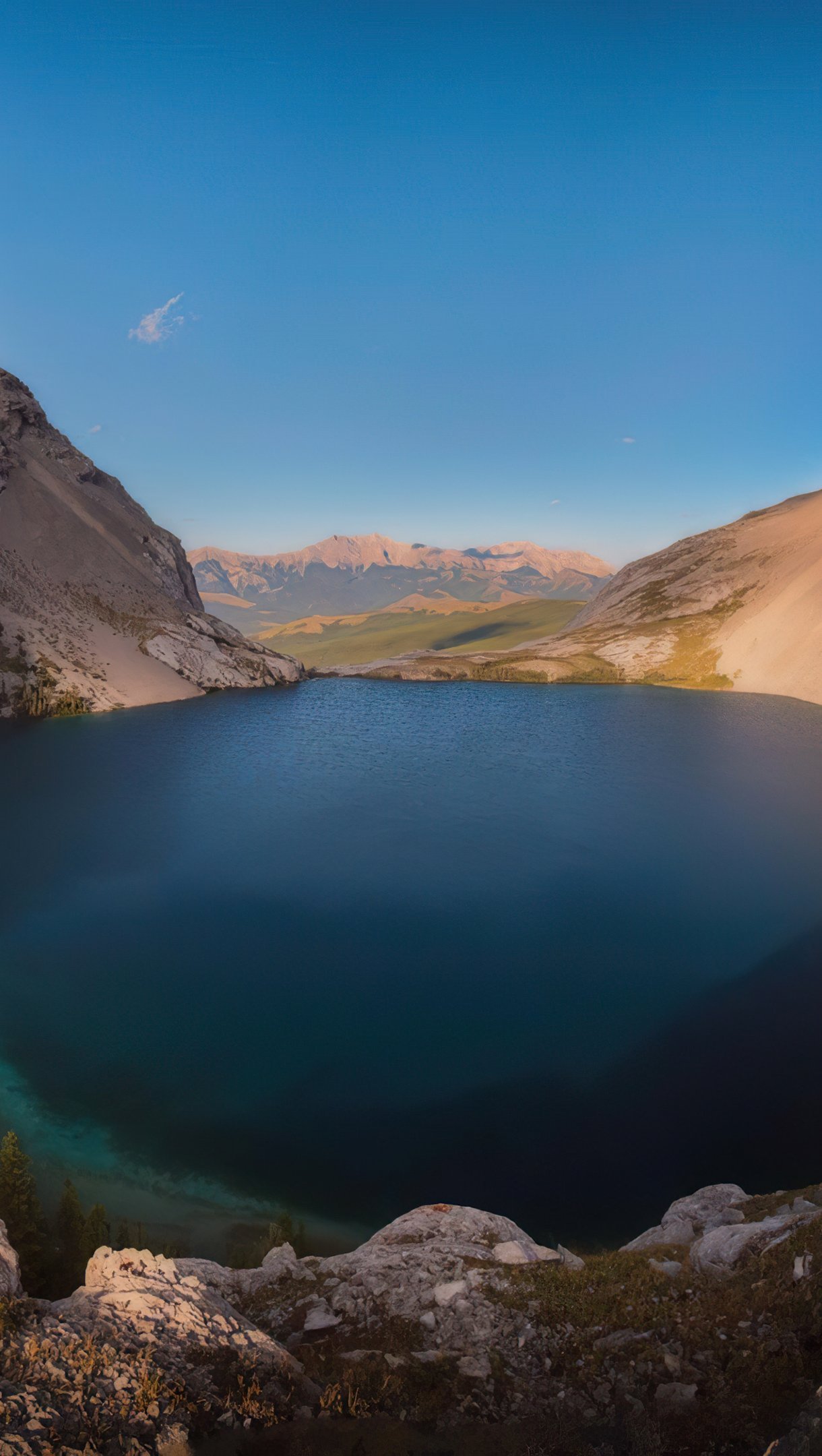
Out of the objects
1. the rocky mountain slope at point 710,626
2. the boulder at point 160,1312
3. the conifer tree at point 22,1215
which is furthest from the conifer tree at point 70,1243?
the rocky mountain slope at point 710,626

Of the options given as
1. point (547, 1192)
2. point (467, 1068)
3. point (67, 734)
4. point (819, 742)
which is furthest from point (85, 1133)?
point (819, 742)

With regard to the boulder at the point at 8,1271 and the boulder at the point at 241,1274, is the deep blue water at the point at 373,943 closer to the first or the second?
the boulder at the point at 241,1274

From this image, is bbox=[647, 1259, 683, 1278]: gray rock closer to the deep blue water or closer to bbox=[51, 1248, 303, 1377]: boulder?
the deep blue water

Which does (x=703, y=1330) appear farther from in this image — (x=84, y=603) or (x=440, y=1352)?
(x=84, y=603)

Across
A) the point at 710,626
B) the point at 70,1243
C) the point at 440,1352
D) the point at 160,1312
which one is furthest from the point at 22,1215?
the point at 710,626

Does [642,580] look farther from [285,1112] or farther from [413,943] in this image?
[285,1112]

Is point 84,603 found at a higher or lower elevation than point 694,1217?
higher
